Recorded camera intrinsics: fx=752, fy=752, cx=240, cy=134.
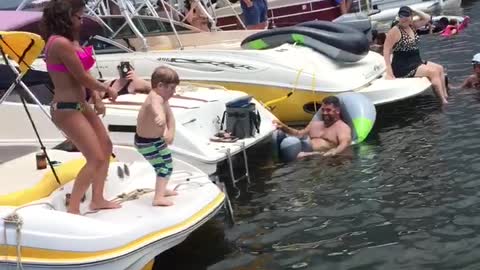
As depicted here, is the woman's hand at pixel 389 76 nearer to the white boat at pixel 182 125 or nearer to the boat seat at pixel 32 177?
the white boat at pixel 182 125

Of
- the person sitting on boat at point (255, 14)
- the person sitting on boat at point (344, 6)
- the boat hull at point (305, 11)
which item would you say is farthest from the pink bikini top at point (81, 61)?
the person sitting on boat at point (344, 6)

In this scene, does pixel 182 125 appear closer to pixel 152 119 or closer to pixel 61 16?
pixel 152 119

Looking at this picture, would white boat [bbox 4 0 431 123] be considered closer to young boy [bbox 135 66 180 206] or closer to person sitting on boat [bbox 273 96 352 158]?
person sitting on boat [bbox 273 96 352 158]

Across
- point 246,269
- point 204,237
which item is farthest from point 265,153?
point 246,269

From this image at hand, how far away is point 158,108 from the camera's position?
5.88 meters

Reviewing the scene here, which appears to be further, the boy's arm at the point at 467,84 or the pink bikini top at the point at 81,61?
the boy's arm at the point at 467,84

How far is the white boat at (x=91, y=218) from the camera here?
4.94m

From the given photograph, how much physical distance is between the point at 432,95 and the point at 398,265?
6.13 metres

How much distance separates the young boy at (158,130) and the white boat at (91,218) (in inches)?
7.9

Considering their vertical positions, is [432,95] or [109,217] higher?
[109,217]

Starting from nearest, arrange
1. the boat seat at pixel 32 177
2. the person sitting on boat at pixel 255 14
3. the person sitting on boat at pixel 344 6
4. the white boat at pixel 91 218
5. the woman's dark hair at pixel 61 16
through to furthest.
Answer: the white boat at pixel 91 218, the woman's dark hair at pixel 61 16, the boat seat at pixel 32 177, the person sitting on boat at pixel 255 14, the person sitting on boat at pixel 344 6

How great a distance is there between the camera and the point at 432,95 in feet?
37.0

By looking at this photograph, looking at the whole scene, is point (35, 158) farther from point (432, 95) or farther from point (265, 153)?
point (432, 95)

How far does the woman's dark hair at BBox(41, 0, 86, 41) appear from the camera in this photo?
531 cm
